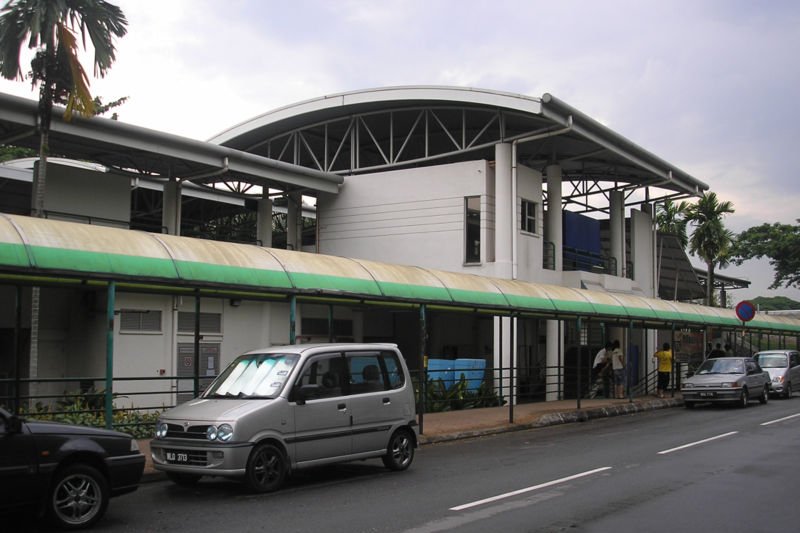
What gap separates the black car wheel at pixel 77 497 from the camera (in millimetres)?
7590

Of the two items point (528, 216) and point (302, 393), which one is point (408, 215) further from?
point (302, 393)

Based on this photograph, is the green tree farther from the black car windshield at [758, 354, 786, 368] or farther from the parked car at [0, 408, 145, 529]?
the parked car at [0, 408, 145, 529]

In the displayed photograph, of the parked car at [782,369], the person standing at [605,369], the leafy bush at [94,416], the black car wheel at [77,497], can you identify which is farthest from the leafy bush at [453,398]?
the black car wheel at [77,497]

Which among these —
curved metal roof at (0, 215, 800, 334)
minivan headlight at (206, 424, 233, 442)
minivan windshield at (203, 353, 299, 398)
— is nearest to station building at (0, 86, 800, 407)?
curved metal roof at (0, 215, 800, 334)

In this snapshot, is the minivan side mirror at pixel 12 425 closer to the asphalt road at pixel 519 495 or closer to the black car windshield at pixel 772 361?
the asphalt road at pixel 519 495

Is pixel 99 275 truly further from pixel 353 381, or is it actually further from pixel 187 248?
pixel 353 381

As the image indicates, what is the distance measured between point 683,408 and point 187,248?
59.5 ft

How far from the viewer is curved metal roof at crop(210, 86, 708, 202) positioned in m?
27.5

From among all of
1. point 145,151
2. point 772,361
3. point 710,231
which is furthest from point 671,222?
point 145,151

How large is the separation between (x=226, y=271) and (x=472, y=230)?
16062 mm

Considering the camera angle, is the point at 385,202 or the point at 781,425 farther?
the point at 385,202

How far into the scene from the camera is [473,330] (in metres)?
30.6

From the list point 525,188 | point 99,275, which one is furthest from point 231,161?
point 99,275

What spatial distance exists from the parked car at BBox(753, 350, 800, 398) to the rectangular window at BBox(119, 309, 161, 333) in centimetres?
2114
